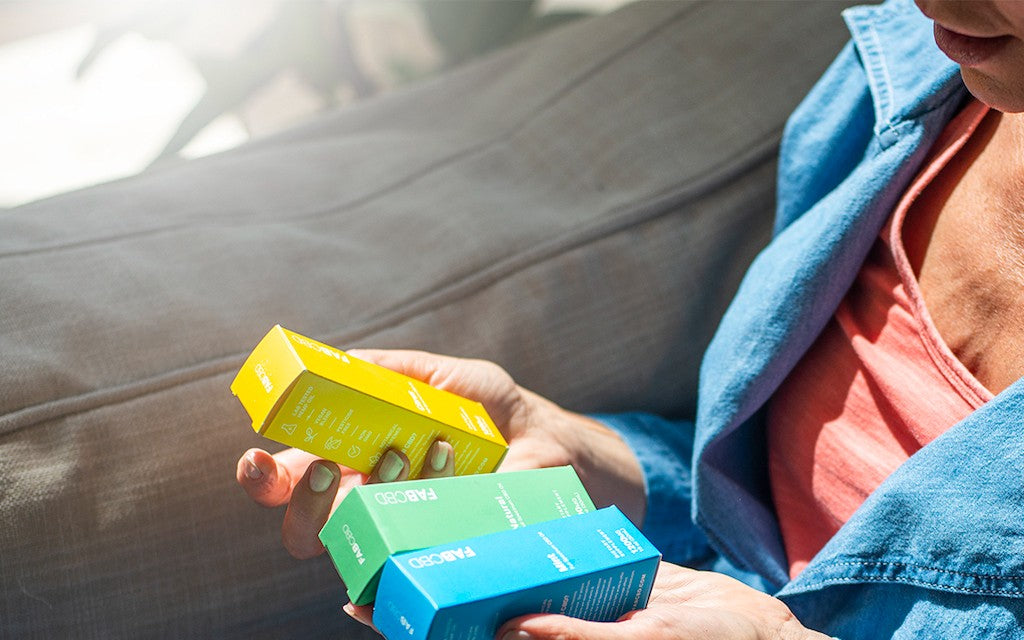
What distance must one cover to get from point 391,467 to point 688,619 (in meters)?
0.20

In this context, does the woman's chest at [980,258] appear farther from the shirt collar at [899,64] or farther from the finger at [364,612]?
the finger at [364,612]

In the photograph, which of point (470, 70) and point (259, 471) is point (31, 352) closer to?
point (259, 471)

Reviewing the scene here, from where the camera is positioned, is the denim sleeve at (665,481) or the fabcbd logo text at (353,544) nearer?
the fabcbd logo text at (353,544)

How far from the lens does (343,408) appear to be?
53cm

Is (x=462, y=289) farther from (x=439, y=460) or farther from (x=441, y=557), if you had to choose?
(x=441, y=557)

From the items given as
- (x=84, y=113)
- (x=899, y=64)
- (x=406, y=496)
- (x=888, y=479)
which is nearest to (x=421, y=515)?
(x=406, y=496)

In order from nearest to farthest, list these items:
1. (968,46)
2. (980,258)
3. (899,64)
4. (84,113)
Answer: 1. (968,46)
2. (980,258)
3. (899,64)
4. (84,113)

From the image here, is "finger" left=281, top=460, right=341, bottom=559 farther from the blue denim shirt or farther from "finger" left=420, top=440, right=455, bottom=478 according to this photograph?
the blue denim shirt

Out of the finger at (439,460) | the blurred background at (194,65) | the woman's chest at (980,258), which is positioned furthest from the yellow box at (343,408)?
the blurred background at (194,65)

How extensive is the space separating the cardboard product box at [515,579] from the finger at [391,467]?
0.11 metres

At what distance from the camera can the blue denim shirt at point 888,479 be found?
1.79ft

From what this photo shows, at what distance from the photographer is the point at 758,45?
0.94 metres

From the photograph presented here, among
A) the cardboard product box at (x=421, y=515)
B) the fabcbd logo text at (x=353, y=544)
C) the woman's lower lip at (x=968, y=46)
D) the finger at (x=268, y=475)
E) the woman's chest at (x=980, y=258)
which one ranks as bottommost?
the finger at (x=268, y=475)

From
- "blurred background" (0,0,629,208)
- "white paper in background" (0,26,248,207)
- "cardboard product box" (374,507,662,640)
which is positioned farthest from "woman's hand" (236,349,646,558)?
"white paper in background" (0,26,248,207)
